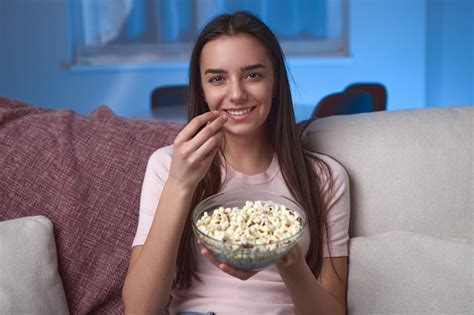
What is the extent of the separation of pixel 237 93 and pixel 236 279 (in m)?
0.42

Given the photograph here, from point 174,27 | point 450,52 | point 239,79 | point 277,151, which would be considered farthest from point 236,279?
point 450,52

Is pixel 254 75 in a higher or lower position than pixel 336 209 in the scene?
higher

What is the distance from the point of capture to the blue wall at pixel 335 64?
17.2 ft

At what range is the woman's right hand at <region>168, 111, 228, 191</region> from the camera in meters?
1.25

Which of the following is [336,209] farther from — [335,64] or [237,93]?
[335,64]

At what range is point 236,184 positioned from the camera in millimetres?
1570

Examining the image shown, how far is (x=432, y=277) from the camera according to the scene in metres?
1.53

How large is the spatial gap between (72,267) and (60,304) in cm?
10

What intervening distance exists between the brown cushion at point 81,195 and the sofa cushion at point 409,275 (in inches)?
23.1

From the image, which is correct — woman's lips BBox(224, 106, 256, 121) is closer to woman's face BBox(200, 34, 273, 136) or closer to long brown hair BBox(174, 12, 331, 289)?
woman's face BBox(200, 34, 273, 136)

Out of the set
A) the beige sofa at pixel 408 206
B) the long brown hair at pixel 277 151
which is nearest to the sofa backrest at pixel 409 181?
the beige sofa at pixel 408 206

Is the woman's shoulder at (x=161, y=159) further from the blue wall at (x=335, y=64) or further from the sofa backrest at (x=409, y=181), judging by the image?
the blue wall at (x=335, y=64)

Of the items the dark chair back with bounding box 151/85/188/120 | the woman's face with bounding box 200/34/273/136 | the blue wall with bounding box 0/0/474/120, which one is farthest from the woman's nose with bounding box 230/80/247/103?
the blue wall with bounding box 0/0/474/120

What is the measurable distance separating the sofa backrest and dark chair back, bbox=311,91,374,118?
158cm
